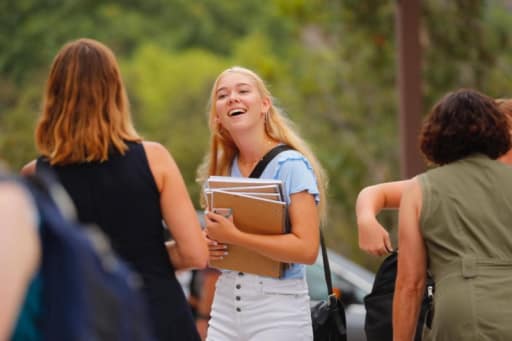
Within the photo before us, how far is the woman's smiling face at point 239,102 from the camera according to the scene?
4496 millimetres

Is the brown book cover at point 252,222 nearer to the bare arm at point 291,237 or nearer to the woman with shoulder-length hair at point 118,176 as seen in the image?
the bare arm at point 291,237

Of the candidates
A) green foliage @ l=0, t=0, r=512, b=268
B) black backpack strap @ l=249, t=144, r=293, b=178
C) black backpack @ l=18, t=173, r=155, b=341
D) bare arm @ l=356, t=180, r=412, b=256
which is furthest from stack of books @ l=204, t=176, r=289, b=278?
green foliage @ l=0, t=0, r=512, b=268

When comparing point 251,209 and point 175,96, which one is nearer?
point 251,209

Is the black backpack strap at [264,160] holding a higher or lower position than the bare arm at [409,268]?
higher

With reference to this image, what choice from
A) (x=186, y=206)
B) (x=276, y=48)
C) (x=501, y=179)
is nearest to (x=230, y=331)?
(x=186, y=206)

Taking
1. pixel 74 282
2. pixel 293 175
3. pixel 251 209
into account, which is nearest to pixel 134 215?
pixel 251 209

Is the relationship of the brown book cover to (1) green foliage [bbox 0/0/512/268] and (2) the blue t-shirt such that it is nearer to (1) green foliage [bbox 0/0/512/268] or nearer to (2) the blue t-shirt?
(2) the blue t-shirt

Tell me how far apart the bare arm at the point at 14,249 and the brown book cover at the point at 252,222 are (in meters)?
2.33

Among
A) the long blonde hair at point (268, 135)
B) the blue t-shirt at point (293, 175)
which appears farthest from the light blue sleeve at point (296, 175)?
the long blonde hair at point (268, 135)

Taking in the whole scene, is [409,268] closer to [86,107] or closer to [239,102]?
[239,102]

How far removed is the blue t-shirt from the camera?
425 cm

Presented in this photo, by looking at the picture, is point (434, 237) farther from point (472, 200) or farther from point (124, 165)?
point (124, 165)

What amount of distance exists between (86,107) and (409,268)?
4.09 ft

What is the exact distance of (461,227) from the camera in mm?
3830
